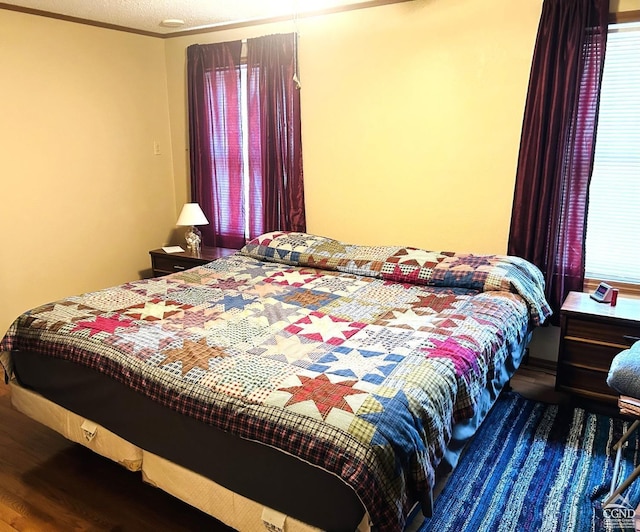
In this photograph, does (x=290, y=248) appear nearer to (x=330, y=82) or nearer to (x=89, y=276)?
(x=330, y=82)

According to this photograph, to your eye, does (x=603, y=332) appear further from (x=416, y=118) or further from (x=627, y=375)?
(x=416, y=118)

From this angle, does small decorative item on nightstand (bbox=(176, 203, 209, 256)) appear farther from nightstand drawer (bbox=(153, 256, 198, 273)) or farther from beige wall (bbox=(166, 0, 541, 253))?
beige wall (bbox=(166, 0, 541, 253))

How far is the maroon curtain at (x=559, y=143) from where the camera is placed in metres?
2.65

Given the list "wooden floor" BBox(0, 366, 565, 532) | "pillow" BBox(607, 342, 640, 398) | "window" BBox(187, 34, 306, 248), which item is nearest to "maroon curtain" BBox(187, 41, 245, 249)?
"window" BBox(187, 34, 306, 248)

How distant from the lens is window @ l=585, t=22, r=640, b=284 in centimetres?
268

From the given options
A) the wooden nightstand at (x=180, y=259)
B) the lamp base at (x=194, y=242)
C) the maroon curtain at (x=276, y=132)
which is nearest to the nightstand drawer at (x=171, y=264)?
the wooden nightstand at (x=180, y=259)

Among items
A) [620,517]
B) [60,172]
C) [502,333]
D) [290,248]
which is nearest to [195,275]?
[290,248]

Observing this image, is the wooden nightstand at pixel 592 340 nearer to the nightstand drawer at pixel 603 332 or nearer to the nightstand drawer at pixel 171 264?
the nightstand drawer at pixel 603 332

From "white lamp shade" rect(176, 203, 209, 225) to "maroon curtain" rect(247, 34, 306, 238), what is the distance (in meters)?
0.50

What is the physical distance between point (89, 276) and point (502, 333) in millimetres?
3179

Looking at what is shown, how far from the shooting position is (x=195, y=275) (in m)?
3.06

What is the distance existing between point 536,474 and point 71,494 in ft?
6.59

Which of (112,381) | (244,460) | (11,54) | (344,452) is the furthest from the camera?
(11,54)

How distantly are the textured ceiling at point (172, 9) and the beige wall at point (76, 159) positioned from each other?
0.11m
